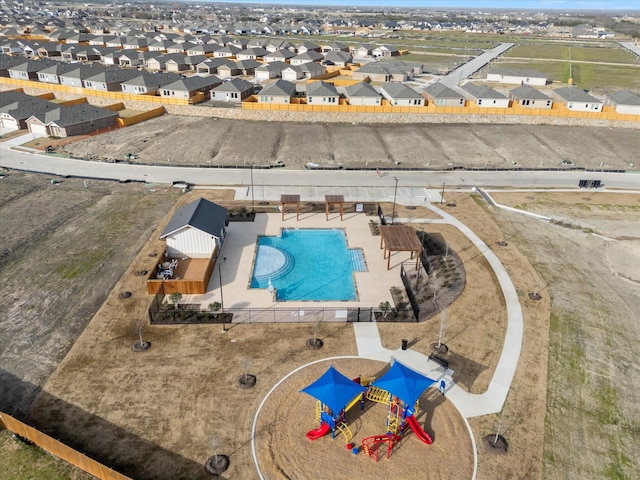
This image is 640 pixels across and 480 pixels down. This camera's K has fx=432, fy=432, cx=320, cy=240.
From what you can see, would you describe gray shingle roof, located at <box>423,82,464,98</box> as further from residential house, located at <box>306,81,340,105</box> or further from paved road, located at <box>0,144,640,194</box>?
paved road, located at <box>0,144,640,194</box>

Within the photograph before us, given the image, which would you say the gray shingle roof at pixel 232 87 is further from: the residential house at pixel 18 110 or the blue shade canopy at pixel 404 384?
the blue shade canopy at pixel 404 384

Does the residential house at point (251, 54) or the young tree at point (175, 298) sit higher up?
the residential house at point (251, 54)

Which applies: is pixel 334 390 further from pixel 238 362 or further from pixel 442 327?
pixel 442 327

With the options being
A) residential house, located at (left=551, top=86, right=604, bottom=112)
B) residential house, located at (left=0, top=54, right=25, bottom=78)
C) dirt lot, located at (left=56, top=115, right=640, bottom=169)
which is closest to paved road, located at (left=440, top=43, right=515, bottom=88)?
residential house, located at (left=551, top=86, right=604, bottom=112)

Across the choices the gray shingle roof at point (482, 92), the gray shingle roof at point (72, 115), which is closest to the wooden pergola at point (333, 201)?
the gray shingle roof at point (72, 115)

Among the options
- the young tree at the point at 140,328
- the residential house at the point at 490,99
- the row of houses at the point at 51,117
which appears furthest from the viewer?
the residential house at the point at 490,99

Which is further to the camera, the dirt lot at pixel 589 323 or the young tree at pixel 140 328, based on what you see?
the young tree at pixel 140 328

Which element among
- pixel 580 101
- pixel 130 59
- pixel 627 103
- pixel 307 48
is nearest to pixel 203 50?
pixel 130 59
